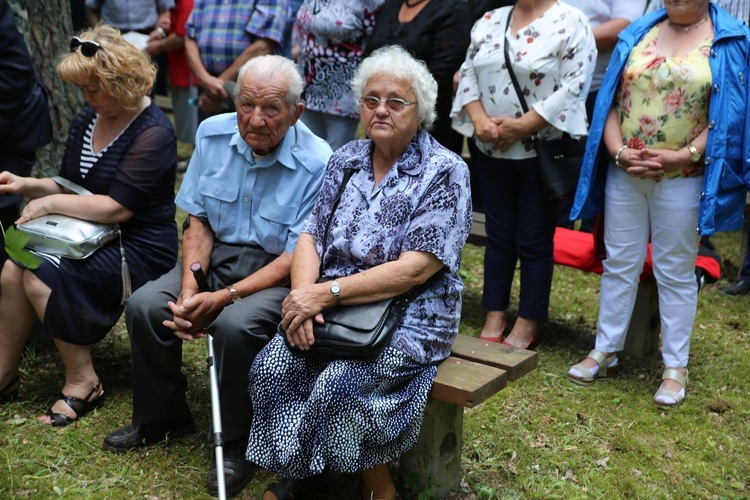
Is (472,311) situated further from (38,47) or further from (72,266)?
(38,47)

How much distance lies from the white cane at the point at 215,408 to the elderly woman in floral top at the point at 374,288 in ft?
0.38

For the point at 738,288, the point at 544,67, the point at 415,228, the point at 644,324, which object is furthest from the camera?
the point at 738,288

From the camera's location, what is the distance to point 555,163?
439cm

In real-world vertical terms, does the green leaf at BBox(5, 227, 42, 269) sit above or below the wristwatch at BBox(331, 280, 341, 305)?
above

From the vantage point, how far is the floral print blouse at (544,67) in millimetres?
4258

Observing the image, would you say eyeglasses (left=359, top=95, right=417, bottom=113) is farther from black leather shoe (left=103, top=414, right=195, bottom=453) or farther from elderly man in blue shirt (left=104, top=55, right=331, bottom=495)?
black leather shoe (left=103, top=414, right=195, bottom=453)

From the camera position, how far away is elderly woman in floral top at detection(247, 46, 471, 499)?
2.89 meters

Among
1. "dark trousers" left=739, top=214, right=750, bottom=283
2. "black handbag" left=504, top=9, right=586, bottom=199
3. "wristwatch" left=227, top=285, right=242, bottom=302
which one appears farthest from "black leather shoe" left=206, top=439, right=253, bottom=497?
"dark trousers" left=739, top=214, right=750, bottom=283

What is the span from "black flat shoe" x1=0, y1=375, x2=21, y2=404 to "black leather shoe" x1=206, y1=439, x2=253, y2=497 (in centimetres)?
117

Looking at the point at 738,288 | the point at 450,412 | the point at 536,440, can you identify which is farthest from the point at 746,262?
the point at 450,412

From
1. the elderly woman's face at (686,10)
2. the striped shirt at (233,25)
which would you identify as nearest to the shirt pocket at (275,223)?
the elderly woman's face at (686,10)

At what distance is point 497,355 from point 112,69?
80.8 inches

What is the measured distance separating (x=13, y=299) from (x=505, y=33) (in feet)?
8.86

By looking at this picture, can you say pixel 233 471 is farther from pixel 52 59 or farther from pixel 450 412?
pixel 52 59
